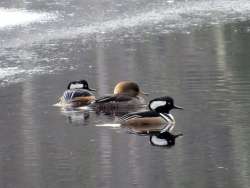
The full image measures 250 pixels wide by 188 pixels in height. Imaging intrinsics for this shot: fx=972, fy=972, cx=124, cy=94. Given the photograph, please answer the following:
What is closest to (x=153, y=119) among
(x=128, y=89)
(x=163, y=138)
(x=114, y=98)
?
(x=163, y=138)

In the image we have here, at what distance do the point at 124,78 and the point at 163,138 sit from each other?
5.06 metres

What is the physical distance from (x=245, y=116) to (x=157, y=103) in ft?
3.86

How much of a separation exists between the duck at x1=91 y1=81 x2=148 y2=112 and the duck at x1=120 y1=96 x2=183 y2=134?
1.04 metres

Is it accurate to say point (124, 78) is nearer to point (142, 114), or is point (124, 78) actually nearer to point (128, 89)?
point (128, 89)

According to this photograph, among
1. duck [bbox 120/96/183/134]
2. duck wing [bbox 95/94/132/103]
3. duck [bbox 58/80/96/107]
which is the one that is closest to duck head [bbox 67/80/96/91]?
duck [bbox 58/80/96/107]

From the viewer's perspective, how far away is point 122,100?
14148 millimetres

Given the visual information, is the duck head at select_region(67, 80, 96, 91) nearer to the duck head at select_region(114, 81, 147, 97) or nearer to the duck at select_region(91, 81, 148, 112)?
the duck head at select_region(114, 81, 147, 97)

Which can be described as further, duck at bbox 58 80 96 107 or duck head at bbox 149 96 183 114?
duck at bbox 58 80 96 107

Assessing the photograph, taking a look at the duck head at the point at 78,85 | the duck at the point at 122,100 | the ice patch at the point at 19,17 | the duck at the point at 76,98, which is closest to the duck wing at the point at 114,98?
the duck at the point at 122,100

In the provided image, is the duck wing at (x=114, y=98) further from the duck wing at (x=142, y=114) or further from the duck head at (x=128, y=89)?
the duck wing at (x=142, y=114)

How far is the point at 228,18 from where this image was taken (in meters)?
26.7

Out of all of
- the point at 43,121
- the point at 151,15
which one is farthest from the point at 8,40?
the point at 43,121

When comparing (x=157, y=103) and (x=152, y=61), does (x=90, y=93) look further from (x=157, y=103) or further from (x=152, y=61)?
(x=152, y=61)

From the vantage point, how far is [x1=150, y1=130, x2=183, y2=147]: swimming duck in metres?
11.4
